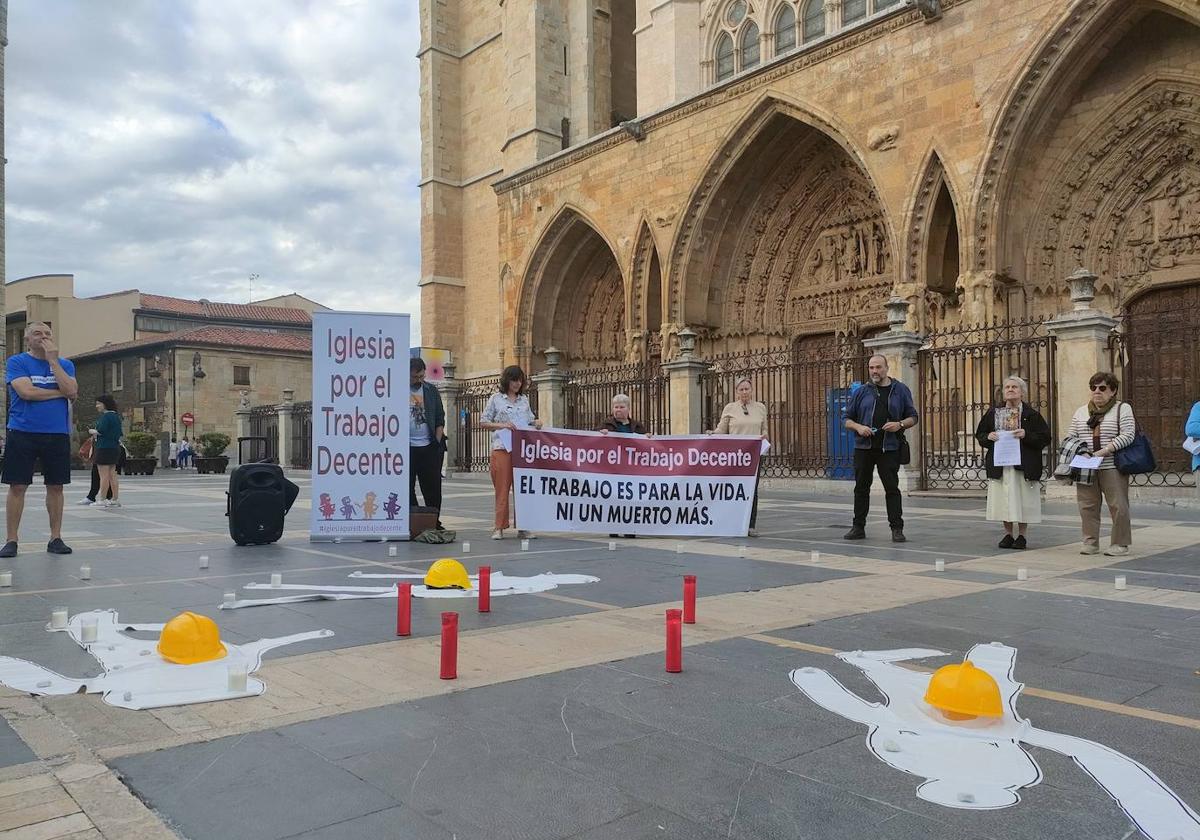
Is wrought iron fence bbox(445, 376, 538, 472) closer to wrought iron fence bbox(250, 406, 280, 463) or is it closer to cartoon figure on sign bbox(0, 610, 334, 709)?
wrought iron fence bbox(250, 406, 280, 463)

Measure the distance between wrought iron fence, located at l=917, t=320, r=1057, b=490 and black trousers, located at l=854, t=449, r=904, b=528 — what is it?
6517 mm

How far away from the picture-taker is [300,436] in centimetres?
3344

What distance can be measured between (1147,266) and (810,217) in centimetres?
793

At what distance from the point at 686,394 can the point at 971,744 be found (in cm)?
1653

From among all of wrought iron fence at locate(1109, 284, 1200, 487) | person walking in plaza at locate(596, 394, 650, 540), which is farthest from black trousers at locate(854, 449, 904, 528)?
wrought iron fence at locate(1109, 284, 1200, 487)

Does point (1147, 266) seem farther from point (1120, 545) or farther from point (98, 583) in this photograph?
point (98, 583)

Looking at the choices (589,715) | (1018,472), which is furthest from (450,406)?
(589,715)

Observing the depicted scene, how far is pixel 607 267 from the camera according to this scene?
28688 mm

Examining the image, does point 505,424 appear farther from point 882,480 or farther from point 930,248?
point 930,248

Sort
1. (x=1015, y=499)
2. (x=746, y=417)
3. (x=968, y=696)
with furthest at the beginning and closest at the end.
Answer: (x=746, y=417) → (x=1015, y=499) → (x=968, y=696)

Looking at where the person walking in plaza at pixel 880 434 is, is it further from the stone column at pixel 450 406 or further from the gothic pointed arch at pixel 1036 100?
the stone column at pixel 450 406

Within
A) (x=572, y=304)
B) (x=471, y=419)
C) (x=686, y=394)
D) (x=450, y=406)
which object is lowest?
(x=471, y=419)

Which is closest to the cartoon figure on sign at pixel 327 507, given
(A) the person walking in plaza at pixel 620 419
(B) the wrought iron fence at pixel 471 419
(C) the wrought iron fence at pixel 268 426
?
(A) the person walking in plaza at pixel 620 419

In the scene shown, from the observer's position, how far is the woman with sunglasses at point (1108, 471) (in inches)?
303
